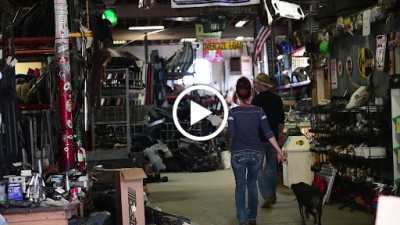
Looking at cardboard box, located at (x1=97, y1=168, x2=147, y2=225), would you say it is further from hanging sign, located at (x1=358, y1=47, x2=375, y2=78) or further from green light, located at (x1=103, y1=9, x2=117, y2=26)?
hanging sign, located at (x1=358, y1=47, x2=375, y2=78)

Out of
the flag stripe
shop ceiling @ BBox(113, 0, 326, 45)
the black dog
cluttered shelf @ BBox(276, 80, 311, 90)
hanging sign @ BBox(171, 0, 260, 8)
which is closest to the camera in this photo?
the black dog

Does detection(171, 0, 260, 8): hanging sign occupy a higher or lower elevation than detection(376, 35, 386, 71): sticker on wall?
higher

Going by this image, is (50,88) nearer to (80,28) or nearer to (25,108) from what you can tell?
(80,28)

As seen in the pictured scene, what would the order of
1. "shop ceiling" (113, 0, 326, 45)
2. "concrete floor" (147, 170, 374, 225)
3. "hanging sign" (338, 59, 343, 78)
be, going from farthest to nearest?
"shop ceiling" (113, 0, 326, 45) < "hanging sign" (338, 59, 343, 78) < "concrete floor" (147, 170, 374, 225)

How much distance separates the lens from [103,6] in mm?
8406

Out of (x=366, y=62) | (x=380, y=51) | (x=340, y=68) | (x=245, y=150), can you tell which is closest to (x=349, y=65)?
(x=340, y=68)

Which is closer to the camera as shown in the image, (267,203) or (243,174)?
(243,174)

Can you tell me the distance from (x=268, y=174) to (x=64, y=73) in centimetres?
384

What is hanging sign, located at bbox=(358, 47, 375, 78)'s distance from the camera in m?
8.59

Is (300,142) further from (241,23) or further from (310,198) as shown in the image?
(241,23)

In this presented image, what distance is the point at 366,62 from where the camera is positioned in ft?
28.8

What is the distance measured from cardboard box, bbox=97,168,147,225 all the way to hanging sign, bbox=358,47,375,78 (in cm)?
417

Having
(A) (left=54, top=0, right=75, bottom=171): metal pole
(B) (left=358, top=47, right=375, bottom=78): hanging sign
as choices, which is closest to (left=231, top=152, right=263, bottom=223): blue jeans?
(A) (left=54, top=0, right=75, bottom=171): metal pole

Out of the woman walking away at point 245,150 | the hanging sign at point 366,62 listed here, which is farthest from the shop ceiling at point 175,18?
the woman walking away at point 245,150
